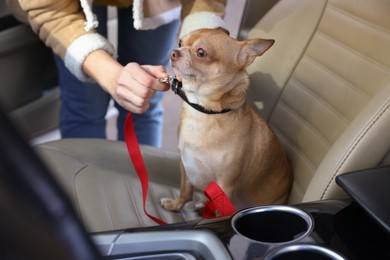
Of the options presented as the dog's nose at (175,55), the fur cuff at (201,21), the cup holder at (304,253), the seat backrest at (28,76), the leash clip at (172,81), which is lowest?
the seat backrest at (28,76)

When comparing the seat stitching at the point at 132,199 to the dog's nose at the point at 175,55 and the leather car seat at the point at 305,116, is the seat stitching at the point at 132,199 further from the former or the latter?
the dog's nose at the point at 175,55

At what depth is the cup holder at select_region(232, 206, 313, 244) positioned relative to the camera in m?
0.66

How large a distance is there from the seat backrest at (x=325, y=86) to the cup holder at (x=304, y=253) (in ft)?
0.86

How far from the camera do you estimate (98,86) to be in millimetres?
1430

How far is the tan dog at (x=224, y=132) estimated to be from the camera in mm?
938

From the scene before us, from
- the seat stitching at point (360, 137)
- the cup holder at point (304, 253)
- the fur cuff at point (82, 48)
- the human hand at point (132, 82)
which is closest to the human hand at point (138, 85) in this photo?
the human hand at point (132, 82)

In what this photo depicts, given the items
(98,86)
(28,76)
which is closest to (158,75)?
(98,86)

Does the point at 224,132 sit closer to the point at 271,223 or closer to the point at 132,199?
the point at 132,199

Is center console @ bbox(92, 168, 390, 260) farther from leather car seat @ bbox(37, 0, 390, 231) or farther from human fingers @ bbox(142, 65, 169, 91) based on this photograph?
human fingers @ bbox(142, 65, 169, 91)

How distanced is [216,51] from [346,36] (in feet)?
0.93

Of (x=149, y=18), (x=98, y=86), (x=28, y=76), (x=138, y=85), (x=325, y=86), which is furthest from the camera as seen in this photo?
(x=28, y=76)

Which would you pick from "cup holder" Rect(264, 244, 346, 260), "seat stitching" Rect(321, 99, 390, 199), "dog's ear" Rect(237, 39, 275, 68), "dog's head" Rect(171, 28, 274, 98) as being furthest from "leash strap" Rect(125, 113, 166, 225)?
"cup holder" Rect(264, 244, 346, 260)

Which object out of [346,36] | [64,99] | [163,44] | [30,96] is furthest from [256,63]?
[30,96]

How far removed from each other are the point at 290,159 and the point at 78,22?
21.4 inches
